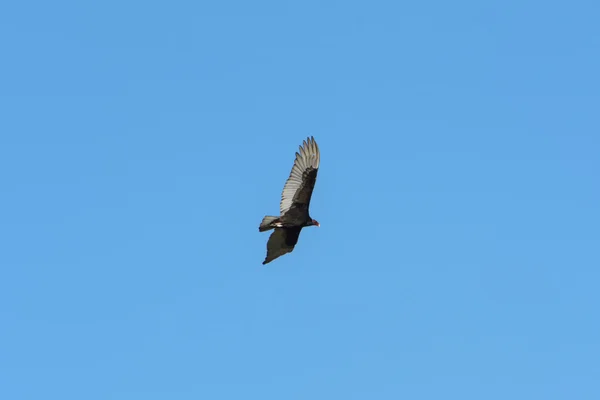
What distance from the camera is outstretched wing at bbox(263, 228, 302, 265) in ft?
246

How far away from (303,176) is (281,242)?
3645 millimetres

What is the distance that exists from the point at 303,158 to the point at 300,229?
344cm

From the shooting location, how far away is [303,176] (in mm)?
73250

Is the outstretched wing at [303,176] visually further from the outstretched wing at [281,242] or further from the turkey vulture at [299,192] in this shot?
the outstretched wing at [281,242]

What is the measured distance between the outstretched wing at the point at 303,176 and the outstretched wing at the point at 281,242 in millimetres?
1417

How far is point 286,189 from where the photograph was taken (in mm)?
73750

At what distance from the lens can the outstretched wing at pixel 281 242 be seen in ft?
246

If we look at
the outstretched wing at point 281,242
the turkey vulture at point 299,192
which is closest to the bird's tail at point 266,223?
the turkey vulture at point 299,192

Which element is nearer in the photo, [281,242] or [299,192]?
[299,192]

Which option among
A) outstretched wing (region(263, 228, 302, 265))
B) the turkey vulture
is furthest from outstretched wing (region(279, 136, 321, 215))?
outstretched wing (region(263, 228, 302, 265))

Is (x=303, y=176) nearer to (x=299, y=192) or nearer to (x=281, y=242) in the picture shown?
(x=299, y=192)

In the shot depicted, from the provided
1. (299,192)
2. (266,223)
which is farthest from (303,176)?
(266,223)

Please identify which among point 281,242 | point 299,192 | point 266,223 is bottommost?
point 266,223

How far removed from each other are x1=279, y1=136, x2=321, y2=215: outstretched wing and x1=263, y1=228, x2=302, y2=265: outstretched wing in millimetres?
1417
